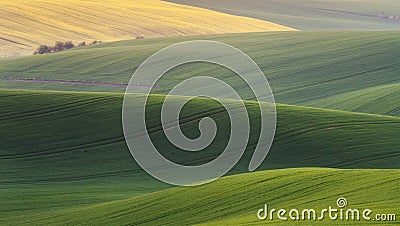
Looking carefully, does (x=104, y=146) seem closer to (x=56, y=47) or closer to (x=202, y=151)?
(x=202, y=151)

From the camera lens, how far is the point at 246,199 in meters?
15.6

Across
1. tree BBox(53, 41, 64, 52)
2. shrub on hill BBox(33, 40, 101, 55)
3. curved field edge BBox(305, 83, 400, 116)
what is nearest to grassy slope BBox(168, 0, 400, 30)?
shrub on hill BBox(33, 40, 101, 55)

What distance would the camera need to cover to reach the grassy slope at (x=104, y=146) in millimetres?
21594

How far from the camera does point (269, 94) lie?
41.2m

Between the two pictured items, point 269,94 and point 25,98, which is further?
point 269,94

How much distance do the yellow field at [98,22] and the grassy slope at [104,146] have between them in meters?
37.9

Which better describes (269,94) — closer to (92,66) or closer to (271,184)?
(92,66)

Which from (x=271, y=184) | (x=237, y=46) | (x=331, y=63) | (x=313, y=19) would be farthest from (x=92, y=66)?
(x=313, y=19)

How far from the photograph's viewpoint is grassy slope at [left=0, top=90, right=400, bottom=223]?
21.6 meters

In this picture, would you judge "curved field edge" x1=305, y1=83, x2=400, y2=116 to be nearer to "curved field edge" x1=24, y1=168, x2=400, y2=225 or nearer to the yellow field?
"curved field edge" x1=24, y1=168, x2=400, y2=225

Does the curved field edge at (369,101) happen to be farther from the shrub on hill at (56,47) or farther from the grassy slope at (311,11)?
the grassy slope at (311,11)

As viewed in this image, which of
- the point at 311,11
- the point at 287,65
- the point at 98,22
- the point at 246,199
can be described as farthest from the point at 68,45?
the point at 246,199

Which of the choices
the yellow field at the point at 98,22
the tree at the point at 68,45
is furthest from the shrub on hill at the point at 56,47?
the yellow field at the point at 98,22

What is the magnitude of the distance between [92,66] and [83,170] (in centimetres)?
2966
